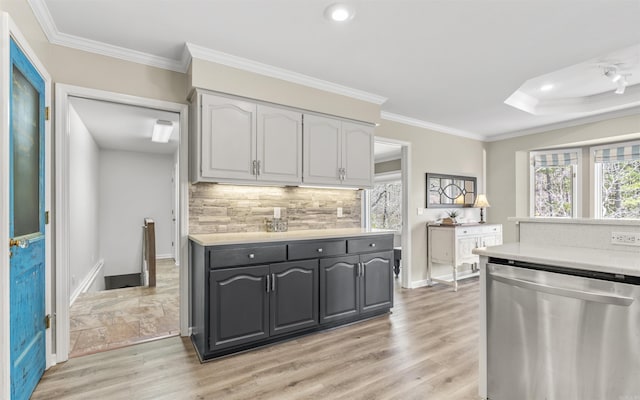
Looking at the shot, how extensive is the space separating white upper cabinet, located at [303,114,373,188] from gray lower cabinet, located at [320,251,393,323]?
89cm

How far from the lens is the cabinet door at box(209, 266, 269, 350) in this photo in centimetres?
239

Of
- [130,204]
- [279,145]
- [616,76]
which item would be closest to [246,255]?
[279,145]

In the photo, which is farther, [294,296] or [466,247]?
[466,247]

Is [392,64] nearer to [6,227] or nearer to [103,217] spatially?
[6,227]

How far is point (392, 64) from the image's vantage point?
296 cm

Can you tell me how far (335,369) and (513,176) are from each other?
16.0ft

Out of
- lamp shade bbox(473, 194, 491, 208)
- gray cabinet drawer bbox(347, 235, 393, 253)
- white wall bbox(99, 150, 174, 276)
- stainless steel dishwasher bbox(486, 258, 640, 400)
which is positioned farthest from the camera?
white wall bbox(99, 150, 174, 276)

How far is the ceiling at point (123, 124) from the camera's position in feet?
13.5

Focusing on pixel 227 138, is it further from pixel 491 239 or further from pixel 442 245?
pixel 491 239

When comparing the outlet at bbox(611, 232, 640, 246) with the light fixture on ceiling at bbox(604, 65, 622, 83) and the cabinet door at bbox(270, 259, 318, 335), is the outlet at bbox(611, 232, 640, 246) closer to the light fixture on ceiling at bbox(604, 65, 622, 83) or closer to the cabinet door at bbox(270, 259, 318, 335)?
the cabinet door at bbox(270, 259, 318, 335)

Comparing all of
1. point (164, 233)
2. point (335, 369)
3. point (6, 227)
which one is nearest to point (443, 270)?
point (335, 369)

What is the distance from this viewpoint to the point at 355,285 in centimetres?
316

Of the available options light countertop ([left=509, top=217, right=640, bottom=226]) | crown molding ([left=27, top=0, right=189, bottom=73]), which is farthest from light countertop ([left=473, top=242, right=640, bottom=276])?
crown molding ([left=27, top=0, right=189, bottom=73])

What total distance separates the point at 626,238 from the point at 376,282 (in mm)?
2065
